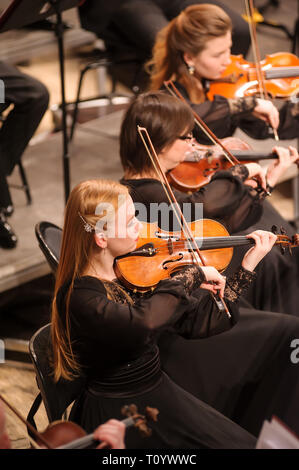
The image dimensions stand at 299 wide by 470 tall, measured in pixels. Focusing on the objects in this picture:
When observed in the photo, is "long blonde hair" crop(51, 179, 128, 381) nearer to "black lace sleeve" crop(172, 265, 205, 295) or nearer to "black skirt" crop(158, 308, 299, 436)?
"black lace sleeve" crop(172, 265, 205, 295)

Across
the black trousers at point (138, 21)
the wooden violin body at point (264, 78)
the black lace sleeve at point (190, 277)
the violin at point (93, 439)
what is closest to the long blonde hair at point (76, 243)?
the black lace sleeve at point (190, 277)

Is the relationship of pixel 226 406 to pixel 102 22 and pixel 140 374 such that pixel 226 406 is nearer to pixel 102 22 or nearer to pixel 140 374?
pixel 140 374

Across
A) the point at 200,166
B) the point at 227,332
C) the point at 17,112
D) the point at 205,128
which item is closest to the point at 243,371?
the point at 227,332

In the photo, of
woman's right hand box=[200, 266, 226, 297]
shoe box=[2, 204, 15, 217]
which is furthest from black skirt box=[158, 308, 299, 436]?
shoe box=[2, 204, 15, 217]

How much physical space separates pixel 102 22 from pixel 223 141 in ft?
3.57

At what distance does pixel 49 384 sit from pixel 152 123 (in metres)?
0.86

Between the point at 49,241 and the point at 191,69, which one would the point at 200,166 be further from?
the point at 49,241

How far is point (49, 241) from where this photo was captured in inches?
75.0

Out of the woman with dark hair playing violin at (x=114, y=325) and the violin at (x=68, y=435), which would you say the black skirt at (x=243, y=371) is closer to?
the woman with dark hair playing violin at (x=114, y=325)

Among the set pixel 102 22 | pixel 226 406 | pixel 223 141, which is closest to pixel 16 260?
pixel 223 141

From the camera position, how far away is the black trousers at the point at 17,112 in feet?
8.32

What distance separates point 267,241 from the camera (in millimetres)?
1699

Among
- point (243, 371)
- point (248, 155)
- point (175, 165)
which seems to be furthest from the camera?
point (248, 155)

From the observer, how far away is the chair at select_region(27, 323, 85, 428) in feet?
5.24
